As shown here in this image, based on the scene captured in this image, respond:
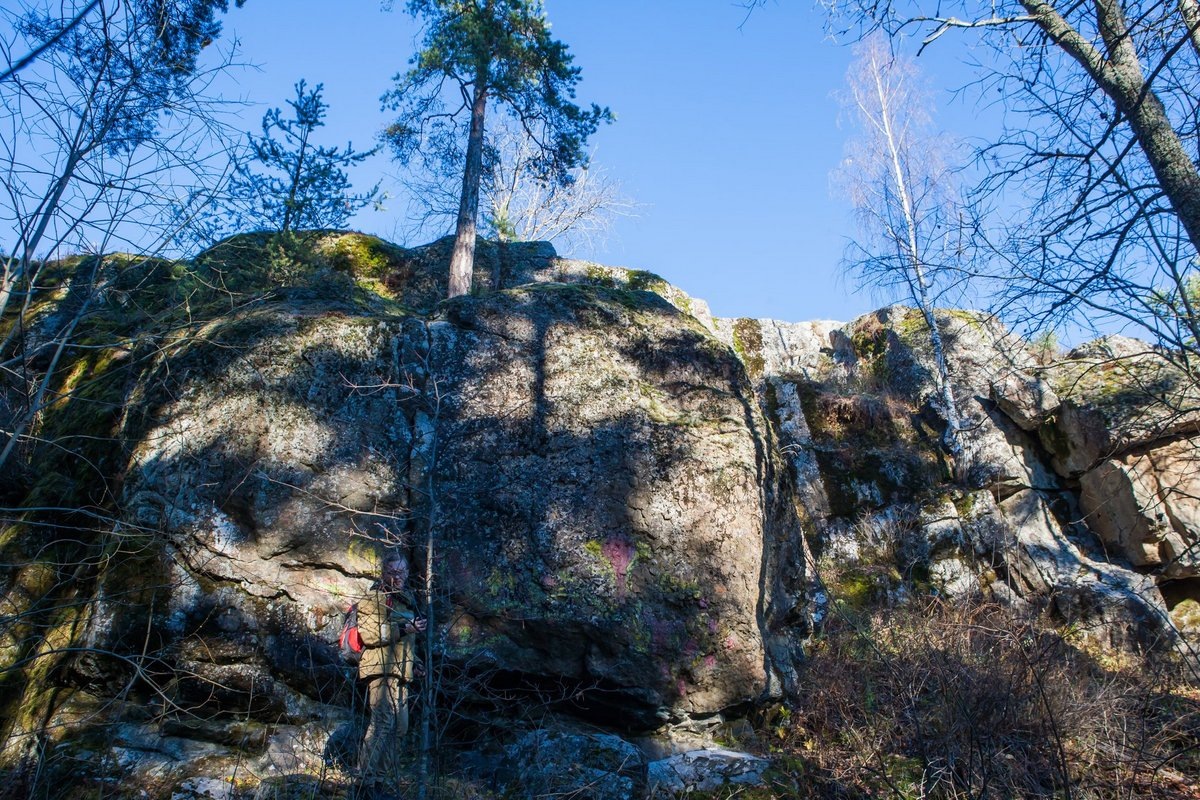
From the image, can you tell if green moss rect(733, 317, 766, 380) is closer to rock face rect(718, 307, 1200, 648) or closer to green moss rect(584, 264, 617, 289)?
rock face rect(718, 307, 1200, 648)

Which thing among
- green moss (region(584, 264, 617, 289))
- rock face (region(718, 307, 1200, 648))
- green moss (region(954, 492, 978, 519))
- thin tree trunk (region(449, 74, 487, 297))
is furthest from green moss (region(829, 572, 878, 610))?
thin tree trunk (region(449, 74, 487, 297))

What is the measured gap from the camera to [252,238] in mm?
10750

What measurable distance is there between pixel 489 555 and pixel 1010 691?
3.89 m

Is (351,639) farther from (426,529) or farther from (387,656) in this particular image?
(426,529)

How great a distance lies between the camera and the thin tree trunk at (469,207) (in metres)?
11.3

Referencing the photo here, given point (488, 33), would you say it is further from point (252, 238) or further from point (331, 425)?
point (331, 425)

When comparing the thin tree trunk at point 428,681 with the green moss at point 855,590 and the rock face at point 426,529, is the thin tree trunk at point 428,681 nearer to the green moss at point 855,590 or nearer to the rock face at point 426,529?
the rock face at point 426,529

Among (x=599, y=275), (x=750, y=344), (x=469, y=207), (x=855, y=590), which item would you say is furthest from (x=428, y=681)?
(x=750, y=344)

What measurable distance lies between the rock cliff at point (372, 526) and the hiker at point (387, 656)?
18cm

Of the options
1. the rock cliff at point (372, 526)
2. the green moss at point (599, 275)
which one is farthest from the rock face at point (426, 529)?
the green moss at point (599, 275)

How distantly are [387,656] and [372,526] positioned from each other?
105cm

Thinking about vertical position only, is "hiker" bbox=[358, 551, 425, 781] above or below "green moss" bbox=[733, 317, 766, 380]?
below

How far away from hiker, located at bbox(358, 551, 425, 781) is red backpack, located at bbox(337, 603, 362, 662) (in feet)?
0.16

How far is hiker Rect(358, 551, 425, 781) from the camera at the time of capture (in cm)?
481
